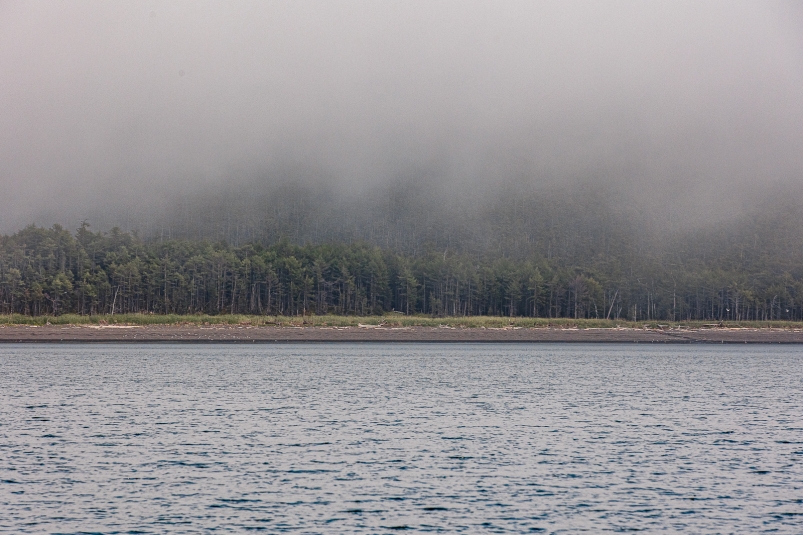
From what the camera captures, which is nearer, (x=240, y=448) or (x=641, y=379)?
(x=240, y=448)

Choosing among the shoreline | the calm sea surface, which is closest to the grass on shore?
the shoreline

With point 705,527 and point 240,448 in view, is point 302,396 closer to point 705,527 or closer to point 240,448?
point 240,448

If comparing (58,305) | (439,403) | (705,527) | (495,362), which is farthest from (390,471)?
(58,305)

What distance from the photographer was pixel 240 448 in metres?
36.4

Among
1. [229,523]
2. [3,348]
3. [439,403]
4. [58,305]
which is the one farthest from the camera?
[58,305]

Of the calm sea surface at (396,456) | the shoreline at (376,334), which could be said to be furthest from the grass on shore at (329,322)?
the calm sea surface at (396,456)

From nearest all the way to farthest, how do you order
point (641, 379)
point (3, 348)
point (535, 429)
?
1. point (535, 429)
2. point (641, 379)
3. point (3, 348)

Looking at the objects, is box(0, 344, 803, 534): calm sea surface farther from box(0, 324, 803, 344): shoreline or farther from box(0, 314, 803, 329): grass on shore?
box(0, 314, 803, 329): grass on shore

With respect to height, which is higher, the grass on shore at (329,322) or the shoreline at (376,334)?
the grass on shore at (329,322)

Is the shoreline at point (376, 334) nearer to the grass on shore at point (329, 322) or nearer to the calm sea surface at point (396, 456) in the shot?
the grass on shore at point (329, 322)

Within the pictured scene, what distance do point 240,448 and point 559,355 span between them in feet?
292

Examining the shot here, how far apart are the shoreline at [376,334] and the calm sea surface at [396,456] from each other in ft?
219

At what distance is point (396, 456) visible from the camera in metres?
34.7

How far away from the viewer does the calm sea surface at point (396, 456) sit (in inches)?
985
